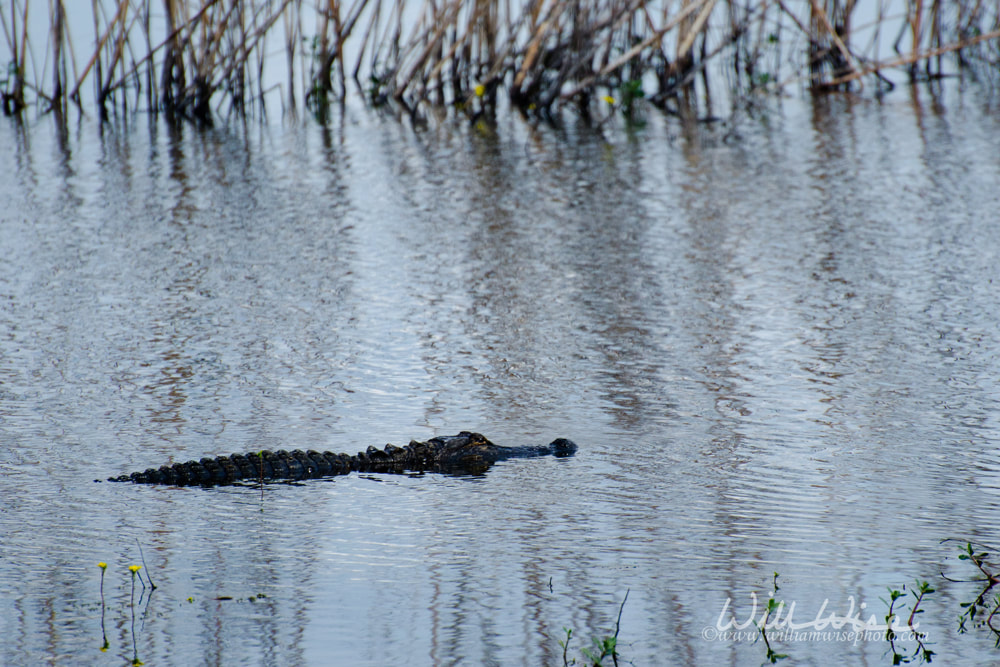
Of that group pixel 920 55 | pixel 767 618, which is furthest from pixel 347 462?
pixel 920 55

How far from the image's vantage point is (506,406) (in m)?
6.07

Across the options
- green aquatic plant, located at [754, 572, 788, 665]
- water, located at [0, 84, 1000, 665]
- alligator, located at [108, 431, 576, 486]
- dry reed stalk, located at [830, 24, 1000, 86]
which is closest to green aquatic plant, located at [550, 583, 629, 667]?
water, located at [0, 84, 1000, 665]

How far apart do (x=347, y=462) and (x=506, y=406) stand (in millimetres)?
1115

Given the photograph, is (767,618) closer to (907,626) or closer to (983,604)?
(907,626)

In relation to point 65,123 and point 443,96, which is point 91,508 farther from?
point 443,96

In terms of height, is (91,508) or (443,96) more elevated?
(443,96)

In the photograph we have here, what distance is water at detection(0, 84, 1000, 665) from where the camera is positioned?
392cm

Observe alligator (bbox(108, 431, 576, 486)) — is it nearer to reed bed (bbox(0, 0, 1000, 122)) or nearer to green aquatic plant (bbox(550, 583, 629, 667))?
green aquatic plant (bbox(550, 583, 629, 667))

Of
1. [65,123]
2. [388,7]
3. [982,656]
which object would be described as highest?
[388,7]

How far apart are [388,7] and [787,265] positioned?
32063 mm

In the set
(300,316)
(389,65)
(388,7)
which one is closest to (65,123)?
(389,65)

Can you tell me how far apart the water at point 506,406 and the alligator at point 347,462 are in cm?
6

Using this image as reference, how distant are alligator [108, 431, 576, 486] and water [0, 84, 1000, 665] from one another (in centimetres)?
6

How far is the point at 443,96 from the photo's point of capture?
66.1 ft
